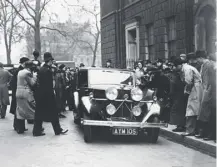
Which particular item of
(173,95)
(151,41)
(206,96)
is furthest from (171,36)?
(206,96)

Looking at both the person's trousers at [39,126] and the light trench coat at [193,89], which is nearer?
the light trench coat at [193,89]

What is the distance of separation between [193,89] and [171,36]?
9.99m

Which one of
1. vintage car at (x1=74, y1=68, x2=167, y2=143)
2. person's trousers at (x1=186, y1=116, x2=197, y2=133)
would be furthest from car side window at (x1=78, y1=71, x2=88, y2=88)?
person's trousers at (x1=186, y1=116, x2=197, y2=133)

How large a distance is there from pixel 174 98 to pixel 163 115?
3.95ft

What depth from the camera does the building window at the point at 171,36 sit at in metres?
18.2

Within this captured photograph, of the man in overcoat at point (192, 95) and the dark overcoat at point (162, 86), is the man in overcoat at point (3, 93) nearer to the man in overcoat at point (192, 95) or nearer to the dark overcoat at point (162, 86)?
the dark overcoat at point (162, 86)

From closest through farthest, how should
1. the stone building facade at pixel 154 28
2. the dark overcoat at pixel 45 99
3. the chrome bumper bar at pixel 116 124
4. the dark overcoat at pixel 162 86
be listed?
1. the chrome bumper bar at pixel 116 124
2. the dark overcoat at pixel 45 99
3. the dark overcoat at pixel 162 86
4. the stone building facade at pixel 154 28

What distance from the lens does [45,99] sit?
31.1ft

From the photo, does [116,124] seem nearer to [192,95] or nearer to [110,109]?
[110,109]

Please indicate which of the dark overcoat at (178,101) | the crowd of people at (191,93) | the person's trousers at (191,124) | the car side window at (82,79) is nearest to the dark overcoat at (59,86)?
the car side window at (82,79)

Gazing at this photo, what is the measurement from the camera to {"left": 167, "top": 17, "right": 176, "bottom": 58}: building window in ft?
59.7

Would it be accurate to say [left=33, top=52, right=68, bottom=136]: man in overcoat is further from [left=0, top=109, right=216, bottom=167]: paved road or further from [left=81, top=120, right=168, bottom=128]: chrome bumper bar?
[left=81, top=120, right=168, bottom=128]: chrome bumper bar

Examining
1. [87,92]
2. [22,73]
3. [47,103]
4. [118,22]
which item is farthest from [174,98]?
[118,22]

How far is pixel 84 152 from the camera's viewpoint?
298 inches
